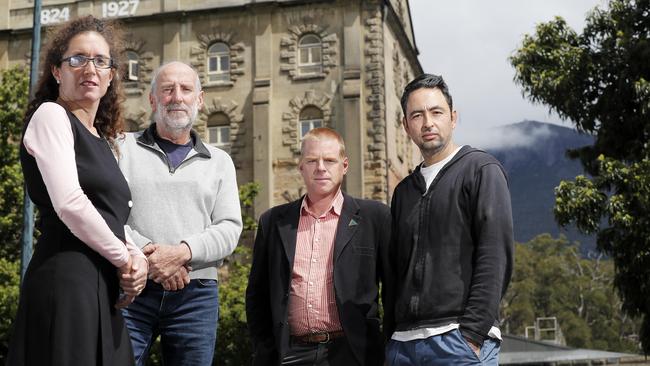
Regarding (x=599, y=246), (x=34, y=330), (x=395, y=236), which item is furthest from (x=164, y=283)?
(x=599, y=246)

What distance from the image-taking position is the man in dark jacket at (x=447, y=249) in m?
4.01

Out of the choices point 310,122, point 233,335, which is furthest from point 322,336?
point 310,122

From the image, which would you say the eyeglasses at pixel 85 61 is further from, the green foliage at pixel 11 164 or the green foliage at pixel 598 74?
the green foliage at pixel 11 164

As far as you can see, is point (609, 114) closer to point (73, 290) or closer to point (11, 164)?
point (11, 164)

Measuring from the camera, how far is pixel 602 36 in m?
19.9

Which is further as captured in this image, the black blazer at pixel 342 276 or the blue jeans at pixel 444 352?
the black blazer at pixel 342 276

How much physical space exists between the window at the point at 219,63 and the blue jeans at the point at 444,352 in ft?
83.4

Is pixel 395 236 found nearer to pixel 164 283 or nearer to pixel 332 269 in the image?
pixel 332 269

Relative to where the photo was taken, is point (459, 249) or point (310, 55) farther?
point (310, 55)

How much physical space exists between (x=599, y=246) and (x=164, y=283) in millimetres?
15874

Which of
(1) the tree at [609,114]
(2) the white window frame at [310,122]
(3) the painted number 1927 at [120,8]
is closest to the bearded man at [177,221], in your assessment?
(1) the tree at [609,114]

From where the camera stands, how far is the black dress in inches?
137

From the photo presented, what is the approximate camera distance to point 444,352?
4.00 m

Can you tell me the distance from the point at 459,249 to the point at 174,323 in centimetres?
159
